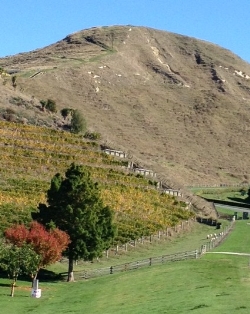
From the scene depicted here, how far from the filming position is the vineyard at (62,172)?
7412 cm

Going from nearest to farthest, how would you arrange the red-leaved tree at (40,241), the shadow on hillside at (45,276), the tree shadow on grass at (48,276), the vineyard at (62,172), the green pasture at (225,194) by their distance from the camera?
the red-leaved tree at (40,241)
the shadow on hillside at (45,276)
the tree shadow on grass at (48,276)
the vineyard at (62,172)
the green pasture at (225,194)

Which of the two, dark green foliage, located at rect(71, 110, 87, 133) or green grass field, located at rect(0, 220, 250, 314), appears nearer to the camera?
green grass field, located at rect(0, 220, 250, 314)

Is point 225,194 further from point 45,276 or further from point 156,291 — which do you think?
point 156,291

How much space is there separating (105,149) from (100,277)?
48408 millimetres

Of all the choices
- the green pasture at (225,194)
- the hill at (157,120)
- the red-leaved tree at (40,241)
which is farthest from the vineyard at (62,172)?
the hill at (157,120)

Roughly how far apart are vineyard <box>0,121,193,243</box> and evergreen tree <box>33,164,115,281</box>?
40.3 feet

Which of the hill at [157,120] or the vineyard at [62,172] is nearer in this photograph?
the vineyard at [62,172]

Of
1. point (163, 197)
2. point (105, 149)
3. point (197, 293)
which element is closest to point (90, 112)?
point (105, 149)

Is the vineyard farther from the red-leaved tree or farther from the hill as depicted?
the hill

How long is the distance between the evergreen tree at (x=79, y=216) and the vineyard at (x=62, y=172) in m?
12.3

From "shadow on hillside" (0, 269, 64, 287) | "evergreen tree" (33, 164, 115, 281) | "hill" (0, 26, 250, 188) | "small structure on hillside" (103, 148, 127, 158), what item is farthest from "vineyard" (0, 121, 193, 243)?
"hill" (0, 26, 250, 188)

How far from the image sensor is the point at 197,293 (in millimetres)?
37156

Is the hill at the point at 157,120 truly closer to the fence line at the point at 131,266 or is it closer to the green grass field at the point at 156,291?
the fence line at the point at 131,266

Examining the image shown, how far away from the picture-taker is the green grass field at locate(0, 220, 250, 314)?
34.2m
